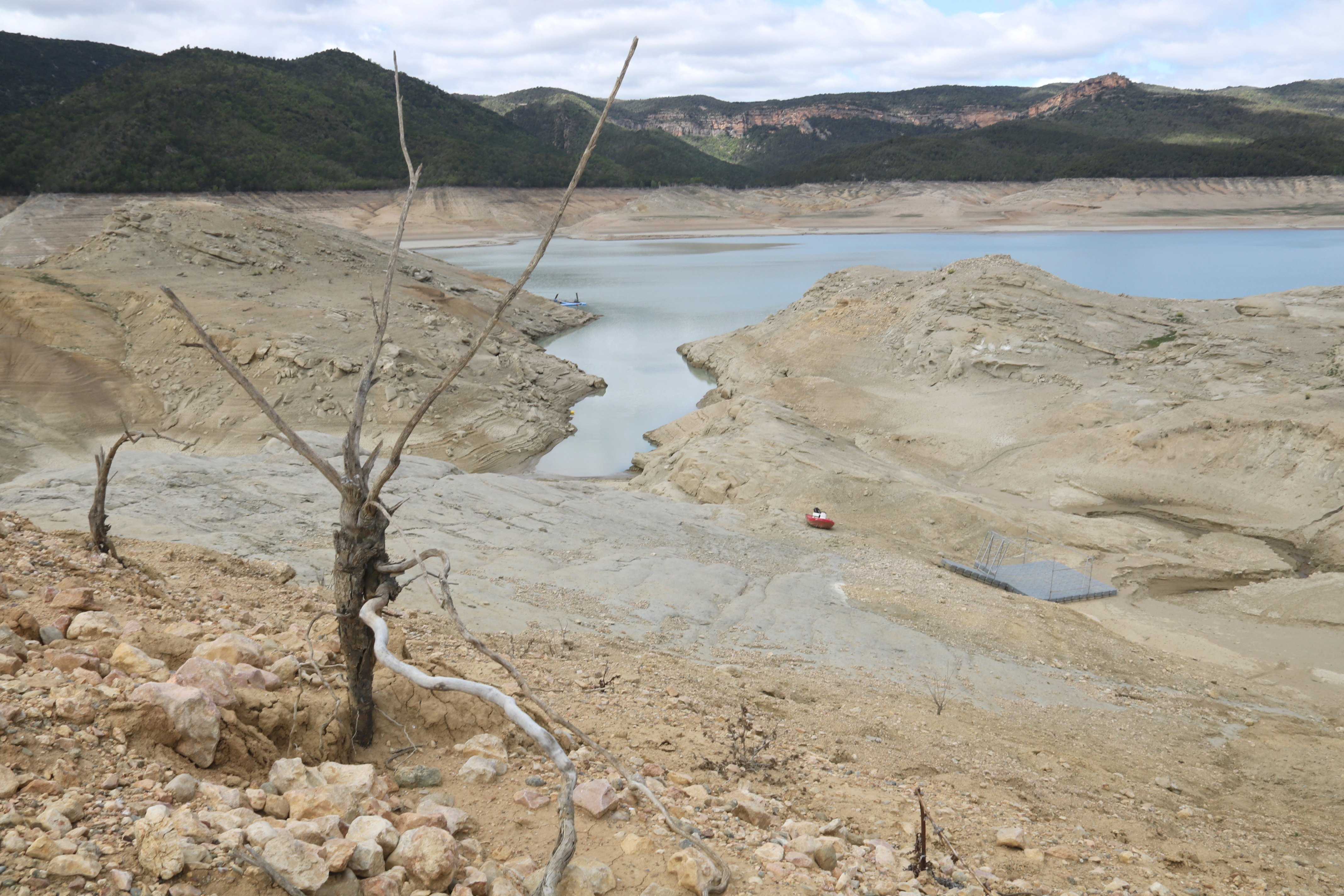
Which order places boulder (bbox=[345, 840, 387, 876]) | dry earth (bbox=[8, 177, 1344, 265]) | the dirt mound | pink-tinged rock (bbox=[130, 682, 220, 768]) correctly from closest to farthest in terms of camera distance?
boulder (bbox=[345, 840, 387, 876])
pink-tinged rock (bbox=[130, 682, 220, 768])
the dirt mound
dry earth (bbox=[8, 177, 1344, 265])

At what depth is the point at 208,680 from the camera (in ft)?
9.50

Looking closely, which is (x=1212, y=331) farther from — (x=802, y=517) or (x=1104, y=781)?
(x=1104, y=781)

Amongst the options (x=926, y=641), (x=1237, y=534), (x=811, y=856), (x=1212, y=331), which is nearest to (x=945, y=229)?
(x=1212, y=331)

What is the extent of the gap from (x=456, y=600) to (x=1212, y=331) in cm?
2373

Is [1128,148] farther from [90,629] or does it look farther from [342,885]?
[342,885]

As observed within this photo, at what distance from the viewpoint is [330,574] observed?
7125 millimetres

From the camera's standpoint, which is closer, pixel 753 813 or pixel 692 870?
pixel 692 870

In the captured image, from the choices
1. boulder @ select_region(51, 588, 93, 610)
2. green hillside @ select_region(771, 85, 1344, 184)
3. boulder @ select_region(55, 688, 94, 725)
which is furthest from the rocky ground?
green hillside @ select_region(771, 85, 1344, 184)

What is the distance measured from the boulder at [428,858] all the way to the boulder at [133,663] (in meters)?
1.32

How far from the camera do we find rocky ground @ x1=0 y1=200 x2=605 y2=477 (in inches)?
706

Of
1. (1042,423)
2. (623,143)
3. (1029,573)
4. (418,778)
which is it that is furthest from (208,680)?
(623,143)

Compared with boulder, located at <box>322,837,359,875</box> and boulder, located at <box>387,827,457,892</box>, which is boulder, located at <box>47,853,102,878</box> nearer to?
boulder, located at <box>322,837,359,875</box>

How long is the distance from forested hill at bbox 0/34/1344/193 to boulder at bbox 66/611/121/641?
58434 millimetres

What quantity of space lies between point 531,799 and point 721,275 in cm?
5074
